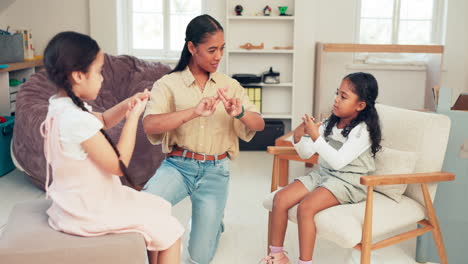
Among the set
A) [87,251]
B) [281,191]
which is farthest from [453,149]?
[87,251]

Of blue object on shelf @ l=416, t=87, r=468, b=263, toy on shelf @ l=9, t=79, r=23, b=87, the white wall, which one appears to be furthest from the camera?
the white wall

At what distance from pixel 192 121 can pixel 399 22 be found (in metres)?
3.86

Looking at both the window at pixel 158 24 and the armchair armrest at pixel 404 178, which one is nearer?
the armchair armrest at pixel 404 178

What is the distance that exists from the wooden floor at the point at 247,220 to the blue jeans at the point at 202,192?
0.14m

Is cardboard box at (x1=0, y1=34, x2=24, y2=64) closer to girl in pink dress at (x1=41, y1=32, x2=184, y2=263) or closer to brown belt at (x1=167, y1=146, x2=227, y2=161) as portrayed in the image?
brown belt at (x1=167, y1=146, x2=227, y2=161)

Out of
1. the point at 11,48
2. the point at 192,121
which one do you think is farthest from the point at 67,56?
the point at 11,48

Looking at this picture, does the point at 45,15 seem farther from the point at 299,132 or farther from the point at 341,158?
the point at 341,158

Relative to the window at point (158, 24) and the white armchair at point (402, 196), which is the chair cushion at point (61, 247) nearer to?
the white armchair at point (402, 196)

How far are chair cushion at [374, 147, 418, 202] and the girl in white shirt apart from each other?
6cm

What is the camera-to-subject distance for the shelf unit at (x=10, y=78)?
192 inches

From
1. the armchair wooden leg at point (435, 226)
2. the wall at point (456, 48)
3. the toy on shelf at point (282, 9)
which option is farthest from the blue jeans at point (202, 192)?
the wall at point (456, 48)

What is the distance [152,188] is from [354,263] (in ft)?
3.59

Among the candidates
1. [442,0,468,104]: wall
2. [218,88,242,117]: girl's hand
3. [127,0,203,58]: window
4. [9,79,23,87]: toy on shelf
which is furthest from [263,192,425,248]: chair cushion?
[127,0,203,58]: window

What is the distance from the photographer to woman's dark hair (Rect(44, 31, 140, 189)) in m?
1.79
